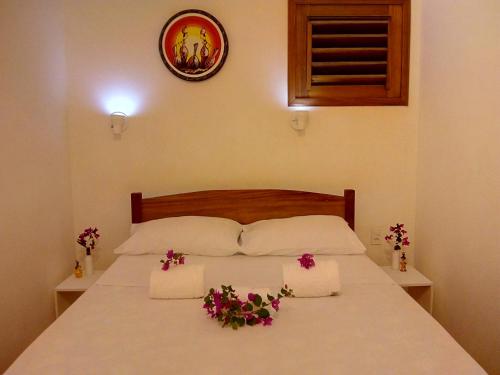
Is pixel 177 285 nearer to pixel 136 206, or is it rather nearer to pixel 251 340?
pixel 251 340

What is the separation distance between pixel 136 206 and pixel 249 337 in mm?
1542

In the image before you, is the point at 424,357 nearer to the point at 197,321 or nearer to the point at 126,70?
the point at 197,321

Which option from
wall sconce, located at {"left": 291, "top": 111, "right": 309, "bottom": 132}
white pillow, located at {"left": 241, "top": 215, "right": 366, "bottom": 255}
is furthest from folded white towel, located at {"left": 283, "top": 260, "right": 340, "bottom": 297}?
wall sconce, located at {"left": 291, "top": 111, "right": 309, "bottom": 132}

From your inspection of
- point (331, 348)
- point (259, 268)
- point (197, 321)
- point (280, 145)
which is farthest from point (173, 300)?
point (280, 145)

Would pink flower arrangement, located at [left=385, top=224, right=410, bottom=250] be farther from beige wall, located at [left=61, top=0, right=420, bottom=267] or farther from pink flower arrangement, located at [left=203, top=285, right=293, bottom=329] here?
pink flower arrangement, located at [left=203, top=285, right=293, bottom=329]

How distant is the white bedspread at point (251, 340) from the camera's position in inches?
49.4

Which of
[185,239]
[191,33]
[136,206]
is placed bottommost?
[185,239]

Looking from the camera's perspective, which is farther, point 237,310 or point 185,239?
point 185,239

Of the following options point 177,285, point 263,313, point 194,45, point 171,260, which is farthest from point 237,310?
point 194,45

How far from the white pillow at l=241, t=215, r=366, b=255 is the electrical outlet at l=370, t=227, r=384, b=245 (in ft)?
1.45

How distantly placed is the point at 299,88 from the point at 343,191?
0.74 meters

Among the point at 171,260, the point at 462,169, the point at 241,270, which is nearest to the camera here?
the point at 171,260

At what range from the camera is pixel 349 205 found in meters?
2.74

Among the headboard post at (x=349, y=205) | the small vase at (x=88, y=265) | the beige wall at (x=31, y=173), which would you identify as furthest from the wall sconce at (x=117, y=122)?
the headboard post at (x=349, y=205)
